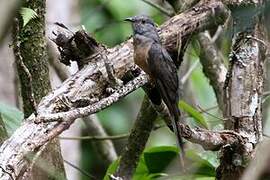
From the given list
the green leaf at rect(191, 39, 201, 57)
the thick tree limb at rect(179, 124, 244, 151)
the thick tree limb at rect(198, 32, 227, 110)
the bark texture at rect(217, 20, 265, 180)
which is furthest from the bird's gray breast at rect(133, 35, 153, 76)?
the thick tree limb at rect(198, 32, 227, 110)

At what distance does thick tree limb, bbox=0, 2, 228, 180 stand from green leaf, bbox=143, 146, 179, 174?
519mm

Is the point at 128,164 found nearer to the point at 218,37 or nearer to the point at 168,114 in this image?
the point at 168,114

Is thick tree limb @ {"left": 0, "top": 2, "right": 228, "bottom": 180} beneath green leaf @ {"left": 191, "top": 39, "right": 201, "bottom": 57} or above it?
above

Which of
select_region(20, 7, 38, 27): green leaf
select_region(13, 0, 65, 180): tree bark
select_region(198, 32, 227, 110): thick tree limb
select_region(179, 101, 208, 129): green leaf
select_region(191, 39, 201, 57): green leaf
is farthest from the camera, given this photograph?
select_region(198, 32, 227, 110): thick tree limb

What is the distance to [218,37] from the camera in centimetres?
364

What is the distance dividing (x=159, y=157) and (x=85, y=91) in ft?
2.83

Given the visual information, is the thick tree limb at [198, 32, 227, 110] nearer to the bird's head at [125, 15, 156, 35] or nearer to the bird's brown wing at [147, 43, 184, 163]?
the bird's head at [125, 15, 156, 35]

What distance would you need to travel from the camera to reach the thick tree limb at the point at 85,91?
1667mm

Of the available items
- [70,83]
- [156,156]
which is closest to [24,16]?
[70,83]

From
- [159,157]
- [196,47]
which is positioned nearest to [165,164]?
[159,157]

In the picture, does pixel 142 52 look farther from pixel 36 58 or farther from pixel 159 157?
pixel 159 157

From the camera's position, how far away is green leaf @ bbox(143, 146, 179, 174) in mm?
2697

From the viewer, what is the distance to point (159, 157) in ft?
8.91

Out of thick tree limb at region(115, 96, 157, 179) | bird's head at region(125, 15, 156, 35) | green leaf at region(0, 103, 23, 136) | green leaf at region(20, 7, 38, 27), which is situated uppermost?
green leaf at region(20, 7, 38, 27)
